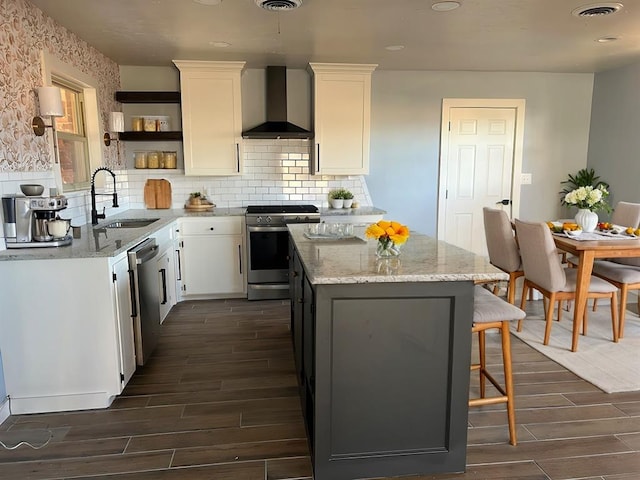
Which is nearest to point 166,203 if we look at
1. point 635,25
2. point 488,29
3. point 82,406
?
point 82,406

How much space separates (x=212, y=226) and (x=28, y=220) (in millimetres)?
2024

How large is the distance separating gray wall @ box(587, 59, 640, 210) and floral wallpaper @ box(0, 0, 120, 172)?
5.53 m

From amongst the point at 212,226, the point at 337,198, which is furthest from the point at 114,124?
the point at 337,198

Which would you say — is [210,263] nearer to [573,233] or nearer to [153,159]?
[153,159]

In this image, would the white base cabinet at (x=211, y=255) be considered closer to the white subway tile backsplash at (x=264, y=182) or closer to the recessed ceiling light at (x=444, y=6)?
the white subway tile backsplash at (x=264, y=182)

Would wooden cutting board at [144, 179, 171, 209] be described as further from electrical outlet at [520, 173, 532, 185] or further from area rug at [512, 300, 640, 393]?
electrical outlet at [520, 173, 532, 185]

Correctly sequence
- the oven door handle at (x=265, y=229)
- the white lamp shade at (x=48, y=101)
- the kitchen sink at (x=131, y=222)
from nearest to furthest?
the white lamp shade at (x=48, y=101)
the kitchen sink at (x=131, y=222)
the oven door handle at (x=265, y=229)

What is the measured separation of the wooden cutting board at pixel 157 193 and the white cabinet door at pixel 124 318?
2.33m

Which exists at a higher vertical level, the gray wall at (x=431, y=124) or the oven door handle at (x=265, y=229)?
the gray wall at (x=431, y=124)

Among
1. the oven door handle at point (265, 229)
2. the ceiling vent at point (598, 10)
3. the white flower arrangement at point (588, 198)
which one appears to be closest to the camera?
the ceiling vent at point (598, 10)

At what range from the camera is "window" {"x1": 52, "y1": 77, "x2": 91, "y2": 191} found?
362 cm

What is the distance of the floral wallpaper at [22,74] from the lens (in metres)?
2.65

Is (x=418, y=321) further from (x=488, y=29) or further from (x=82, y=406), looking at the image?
(x=488, y=29)

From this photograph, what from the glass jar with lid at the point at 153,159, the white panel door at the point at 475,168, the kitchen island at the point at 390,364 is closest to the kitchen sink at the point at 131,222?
the glass jar with lid at the point at 153,159
